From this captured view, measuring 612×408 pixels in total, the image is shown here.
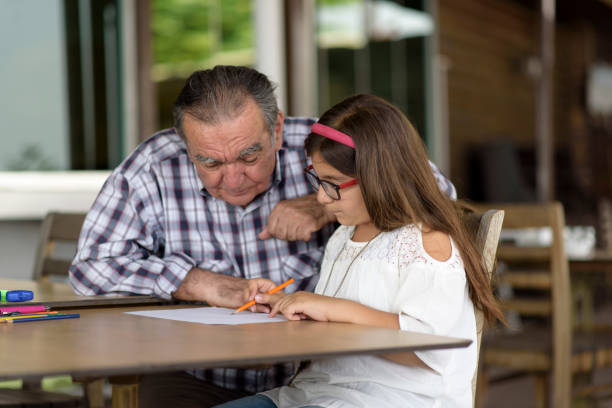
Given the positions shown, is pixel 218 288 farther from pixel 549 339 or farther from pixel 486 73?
pixel 486 73

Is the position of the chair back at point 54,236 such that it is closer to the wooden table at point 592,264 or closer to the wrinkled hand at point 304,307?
the wrinkled hand at point 304,307

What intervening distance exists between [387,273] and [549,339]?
1.62 m

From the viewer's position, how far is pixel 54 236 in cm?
236

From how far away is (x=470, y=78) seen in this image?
7.78 m

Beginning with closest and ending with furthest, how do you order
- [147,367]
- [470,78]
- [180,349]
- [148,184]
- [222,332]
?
[147,367]
[180,349]
[222,332]
[148,184]
[470,78]

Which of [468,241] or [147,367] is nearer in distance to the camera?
[147,367]

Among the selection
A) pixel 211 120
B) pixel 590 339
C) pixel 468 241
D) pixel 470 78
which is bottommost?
pixel 590 339

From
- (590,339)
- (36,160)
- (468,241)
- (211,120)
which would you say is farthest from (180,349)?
(36,160)

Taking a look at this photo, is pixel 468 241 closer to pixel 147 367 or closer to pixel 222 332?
pixel 222 332

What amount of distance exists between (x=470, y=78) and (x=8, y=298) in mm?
6798

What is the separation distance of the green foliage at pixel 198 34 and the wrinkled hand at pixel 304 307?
109 inches

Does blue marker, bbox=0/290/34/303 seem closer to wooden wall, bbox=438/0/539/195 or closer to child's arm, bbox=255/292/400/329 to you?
child's arm, bbox=255/292/400/329

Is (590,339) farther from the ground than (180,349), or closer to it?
closer to it

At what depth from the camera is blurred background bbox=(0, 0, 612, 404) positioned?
11.0 ft
